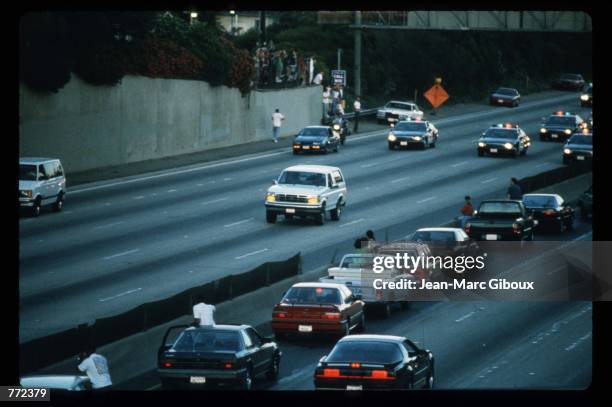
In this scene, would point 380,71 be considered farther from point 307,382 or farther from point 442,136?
point 307,382

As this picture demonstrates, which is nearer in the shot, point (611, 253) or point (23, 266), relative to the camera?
point (611, 253)

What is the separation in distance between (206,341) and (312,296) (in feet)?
23.6

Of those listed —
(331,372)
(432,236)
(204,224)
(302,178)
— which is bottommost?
(204,224)

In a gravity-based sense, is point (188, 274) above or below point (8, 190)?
below

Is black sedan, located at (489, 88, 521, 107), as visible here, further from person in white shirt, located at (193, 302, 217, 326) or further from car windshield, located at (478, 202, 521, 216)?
person in white shirt, located at (193, 302, 217, 326)

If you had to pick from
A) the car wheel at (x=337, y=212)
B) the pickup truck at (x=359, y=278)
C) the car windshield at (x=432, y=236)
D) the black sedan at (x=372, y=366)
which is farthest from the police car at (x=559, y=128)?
the black sedan at (x=372, y=366)

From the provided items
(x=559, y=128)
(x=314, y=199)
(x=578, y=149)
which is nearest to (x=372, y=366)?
(x=314, y=199)

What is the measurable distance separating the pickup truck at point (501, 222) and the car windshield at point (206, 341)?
20.9 meters

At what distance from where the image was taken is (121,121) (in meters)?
52.4

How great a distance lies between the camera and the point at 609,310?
14.4m

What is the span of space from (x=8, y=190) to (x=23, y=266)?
81.2 feet

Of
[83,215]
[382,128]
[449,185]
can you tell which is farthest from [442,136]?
[83,215]

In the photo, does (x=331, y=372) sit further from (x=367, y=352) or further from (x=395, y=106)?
(x=395, y=106)

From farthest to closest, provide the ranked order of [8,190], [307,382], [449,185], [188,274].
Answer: [449,185] < [188,274] < [307,382] < [8,190]
